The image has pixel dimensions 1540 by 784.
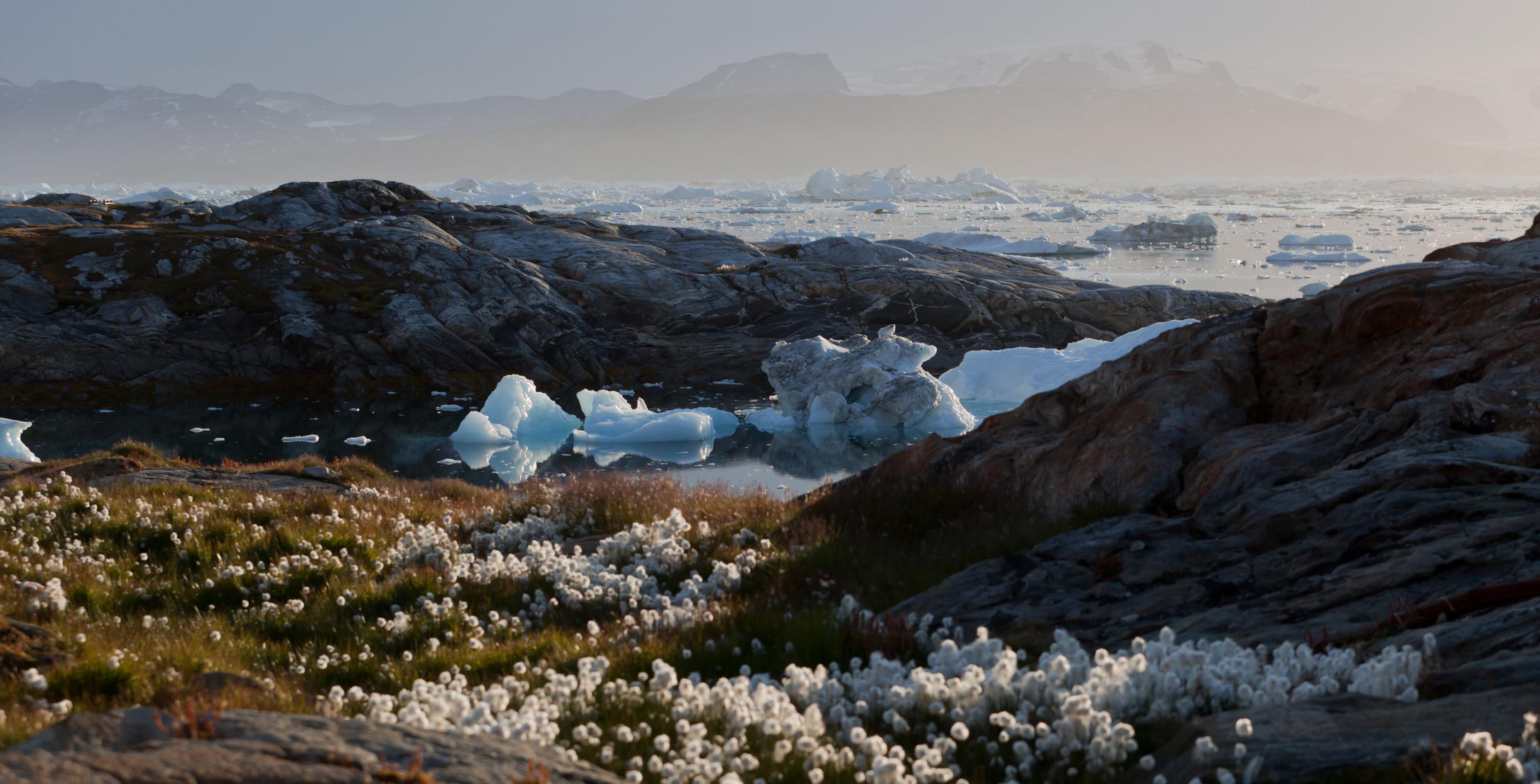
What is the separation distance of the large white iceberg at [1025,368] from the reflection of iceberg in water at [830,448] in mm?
5528

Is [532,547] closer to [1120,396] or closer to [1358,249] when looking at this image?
[1120,396]

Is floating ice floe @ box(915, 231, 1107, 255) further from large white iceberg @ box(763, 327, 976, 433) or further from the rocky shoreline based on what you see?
the rocky shoreline

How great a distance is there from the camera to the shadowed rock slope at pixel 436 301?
142ft

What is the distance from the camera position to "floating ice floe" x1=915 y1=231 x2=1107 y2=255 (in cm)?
8750

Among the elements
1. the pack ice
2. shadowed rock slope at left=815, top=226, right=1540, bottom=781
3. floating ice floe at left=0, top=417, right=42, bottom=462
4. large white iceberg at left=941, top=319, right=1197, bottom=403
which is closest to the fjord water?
floating ice floe at left=0, top=417, right=42, bottom=462

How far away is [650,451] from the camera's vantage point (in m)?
33.3

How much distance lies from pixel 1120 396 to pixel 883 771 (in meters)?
8.66

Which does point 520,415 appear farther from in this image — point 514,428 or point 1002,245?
point 1002,245

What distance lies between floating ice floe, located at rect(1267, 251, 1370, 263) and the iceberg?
6553 centimetres

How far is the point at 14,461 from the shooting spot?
1888cm

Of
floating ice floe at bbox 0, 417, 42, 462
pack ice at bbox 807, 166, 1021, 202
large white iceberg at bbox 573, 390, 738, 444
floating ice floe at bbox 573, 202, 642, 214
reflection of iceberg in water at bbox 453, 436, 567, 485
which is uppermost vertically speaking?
pack ice at bbox 807, 166, 1021, 202

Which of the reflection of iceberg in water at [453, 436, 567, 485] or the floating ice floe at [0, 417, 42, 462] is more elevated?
the floating ice floe at [0, 417, 42, 462]

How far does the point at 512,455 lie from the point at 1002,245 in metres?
62.5

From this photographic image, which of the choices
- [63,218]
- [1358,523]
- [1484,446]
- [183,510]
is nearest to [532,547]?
[183,510]
